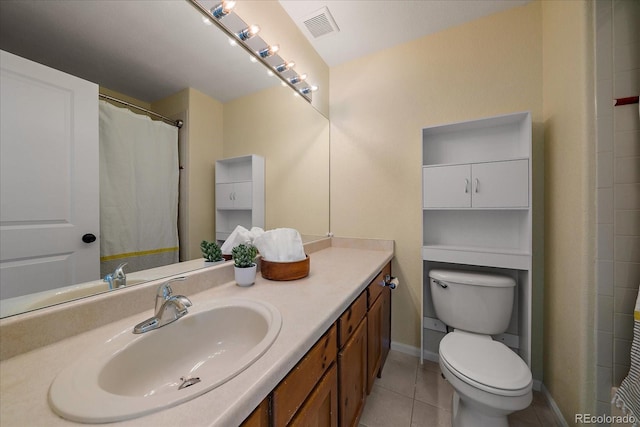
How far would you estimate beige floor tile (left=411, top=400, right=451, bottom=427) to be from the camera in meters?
1.20

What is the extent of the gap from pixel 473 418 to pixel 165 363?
1.34 m

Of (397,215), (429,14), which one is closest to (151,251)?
(397,215)

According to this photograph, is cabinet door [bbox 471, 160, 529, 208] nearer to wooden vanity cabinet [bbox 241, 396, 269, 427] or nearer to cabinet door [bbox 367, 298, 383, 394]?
cabinet door [bbox 367, 298, 383, 394]

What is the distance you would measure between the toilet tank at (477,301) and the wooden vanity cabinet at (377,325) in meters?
0.38

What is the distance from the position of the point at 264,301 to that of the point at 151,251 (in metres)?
0.47

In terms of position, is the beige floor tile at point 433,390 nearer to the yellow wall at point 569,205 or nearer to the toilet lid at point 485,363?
the toilet lid at point 485,363

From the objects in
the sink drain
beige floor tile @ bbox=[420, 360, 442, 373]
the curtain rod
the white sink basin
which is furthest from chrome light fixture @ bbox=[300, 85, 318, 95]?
beige floor tile @ bbox=[420, 360, 442, 373]

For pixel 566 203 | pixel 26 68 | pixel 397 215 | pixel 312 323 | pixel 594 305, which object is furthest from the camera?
pixel 397 215

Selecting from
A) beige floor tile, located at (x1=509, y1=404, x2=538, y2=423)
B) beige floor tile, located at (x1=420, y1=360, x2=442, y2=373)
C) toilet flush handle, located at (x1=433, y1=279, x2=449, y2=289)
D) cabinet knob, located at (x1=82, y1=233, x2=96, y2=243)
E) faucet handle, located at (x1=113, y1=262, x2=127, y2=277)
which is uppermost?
cabinet knob, located at (x1=82, y1=233, x2=96, y2=243)

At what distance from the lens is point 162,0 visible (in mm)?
875

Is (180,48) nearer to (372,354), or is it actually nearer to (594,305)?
(372,354)

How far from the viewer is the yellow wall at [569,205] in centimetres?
99

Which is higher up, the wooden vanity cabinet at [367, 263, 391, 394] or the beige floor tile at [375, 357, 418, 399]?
the wooden vanity cabinet at [367, 263, 391, 394]

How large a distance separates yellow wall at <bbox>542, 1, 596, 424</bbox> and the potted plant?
1.48 m
